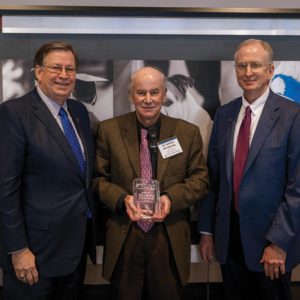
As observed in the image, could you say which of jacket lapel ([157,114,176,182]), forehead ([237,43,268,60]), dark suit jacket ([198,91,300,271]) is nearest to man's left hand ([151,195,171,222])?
jacket lapel ([157,114,176,182])

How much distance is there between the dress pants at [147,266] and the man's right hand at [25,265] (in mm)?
447

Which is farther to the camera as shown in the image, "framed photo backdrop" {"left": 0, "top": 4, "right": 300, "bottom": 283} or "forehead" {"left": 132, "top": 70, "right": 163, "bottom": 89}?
"framed photo backdrop" {"left": 0, "top": 4, "right": 300, "bottom": 283}

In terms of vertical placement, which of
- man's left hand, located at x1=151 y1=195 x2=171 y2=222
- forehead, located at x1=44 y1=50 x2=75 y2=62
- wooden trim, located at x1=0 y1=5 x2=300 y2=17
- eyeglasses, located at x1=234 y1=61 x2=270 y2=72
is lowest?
man's left hand, located at x1=151 y1=195 x2=171 y2=222

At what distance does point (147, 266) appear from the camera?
2.09 meters

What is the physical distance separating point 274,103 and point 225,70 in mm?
633

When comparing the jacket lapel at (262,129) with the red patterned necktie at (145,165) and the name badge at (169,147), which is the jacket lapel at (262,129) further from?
the red patterned necktie at (145,165)

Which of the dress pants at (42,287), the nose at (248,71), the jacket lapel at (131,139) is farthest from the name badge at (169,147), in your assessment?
the dress pants at (42,287)

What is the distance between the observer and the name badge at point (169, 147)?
2080 mm

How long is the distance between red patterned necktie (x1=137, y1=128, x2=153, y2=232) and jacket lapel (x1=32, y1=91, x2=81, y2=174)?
0.35 m

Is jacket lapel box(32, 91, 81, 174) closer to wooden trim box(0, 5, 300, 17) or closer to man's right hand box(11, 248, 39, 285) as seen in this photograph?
man's right hand box(11, 248, 39, 285)

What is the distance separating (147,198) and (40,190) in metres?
0.51

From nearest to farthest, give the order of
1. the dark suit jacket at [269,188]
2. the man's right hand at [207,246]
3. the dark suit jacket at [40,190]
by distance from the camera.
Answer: the dark suit jacket at [40,190] → the dark suit jacket at [269,188] → the man's right hand at [207,246]

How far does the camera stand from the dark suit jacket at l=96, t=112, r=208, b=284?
2049mm

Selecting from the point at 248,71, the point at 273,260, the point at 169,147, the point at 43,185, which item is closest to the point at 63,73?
the point at 43,185
